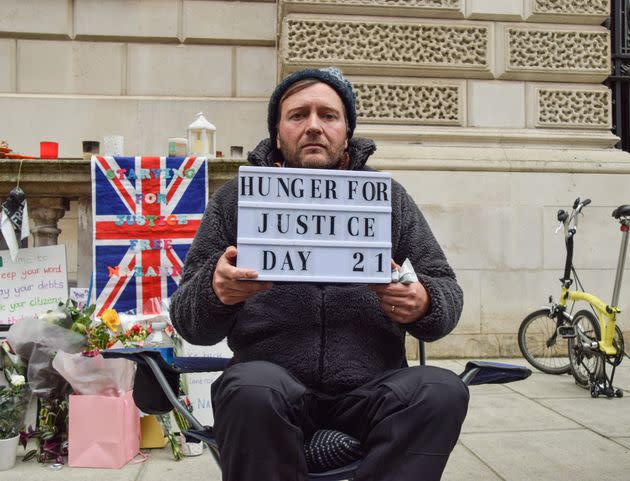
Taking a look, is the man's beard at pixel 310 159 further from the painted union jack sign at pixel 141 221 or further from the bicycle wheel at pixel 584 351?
the bicycle wheel at pixel 584 351

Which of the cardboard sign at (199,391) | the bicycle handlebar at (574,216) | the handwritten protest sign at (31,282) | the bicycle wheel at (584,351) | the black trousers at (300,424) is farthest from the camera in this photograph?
the bicycle handlebar at (574,216)

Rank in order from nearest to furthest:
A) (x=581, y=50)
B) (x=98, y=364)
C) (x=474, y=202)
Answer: (x=98, y=364), (x=474, y=202), (x=581, y=50)

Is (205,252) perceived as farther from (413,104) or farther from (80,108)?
(80,108)

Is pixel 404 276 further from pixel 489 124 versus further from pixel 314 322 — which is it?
pixel 489 124

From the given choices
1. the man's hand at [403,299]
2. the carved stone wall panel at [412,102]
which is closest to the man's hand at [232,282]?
the man's hand at [403,299]

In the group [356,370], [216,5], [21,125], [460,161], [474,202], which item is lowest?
[356,370]

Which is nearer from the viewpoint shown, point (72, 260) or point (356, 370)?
point (356, 370)

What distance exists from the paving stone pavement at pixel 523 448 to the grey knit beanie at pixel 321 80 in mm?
1606

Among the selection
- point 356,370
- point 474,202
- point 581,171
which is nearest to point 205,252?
point 356,370

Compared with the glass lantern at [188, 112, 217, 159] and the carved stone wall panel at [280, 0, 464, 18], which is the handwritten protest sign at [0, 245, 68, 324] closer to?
the glass lantern at [188, 112, 217, 159]

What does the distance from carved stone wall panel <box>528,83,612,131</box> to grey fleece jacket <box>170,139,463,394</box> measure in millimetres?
4247

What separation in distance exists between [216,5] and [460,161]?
3257mm

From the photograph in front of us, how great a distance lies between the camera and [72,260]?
19.5ft

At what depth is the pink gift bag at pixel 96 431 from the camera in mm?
2754
